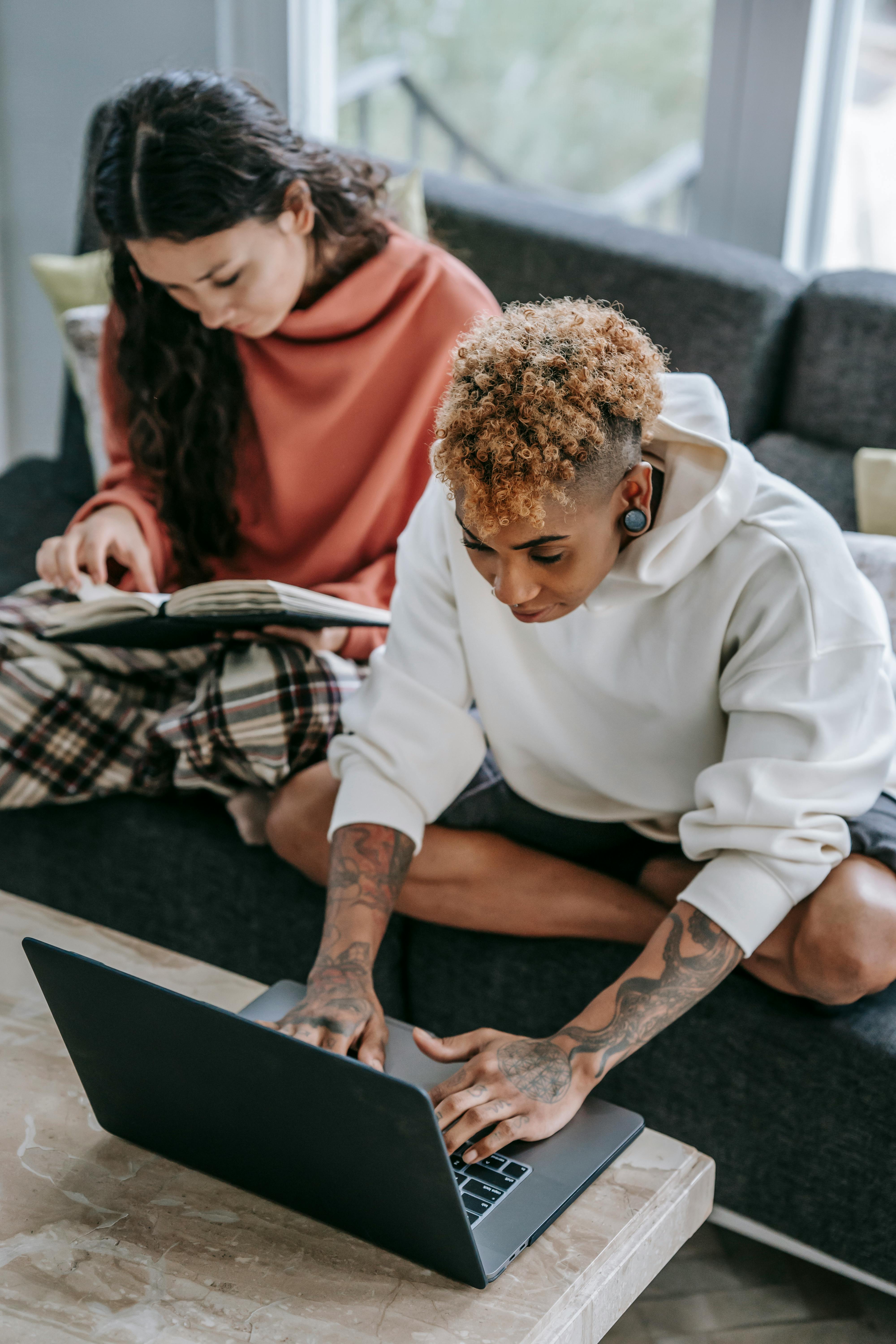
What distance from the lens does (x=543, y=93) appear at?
7.67ft

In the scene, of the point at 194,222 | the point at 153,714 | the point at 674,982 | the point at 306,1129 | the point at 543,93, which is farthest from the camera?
the point at 543,93

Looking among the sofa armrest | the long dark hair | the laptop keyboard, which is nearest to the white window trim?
the long dark hair

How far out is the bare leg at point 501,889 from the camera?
1.19 metres

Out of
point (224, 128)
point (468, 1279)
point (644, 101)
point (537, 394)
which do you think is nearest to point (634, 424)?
point (537, 394)

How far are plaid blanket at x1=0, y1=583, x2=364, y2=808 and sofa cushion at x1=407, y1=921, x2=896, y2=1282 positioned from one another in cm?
29

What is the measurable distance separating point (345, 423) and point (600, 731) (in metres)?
0.62

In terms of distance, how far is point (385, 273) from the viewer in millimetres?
1545

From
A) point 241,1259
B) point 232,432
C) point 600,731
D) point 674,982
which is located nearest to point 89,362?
point 232,432

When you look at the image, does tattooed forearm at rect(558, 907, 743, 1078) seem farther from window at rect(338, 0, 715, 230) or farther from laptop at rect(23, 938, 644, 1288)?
window at rect(338, 0, 715, 230)

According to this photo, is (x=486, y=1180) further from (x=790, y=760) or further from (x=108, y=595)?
(x=108, y=595)

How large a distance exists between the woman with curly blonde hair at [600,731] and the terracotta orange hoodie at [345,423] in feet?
1.12

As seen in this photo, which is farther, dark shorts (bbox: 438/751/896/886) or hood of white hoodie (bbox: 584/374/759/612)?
dark shorts (bbox: 438/751/896/886)

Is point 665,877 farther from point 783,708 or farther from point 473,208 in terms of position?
point 473,208

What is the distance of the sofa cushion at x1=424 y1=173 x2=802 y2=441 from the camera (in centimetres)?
172
